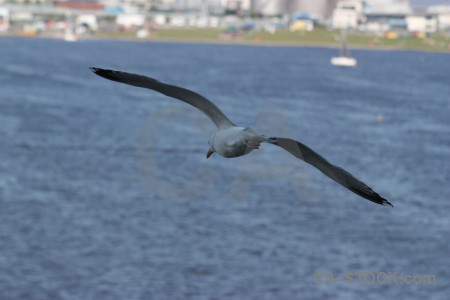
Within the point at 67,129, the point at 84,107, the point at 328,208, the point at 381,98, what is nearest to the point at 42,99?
the point at 84,107

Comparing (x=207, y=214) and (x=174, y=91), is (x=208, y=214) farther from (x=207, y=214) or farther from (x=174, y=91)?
(x=174, y=91)

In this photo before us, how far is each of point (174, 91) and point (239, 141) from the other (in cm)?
148

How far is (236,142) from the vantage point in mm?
13680

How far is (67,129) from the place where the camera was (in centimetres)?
13250

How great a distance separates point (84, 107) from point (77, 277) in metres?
98.1

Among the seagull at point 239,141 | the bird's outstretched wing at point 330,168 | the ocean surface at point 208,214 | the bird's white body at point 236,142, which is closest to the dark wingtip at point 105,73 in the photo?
the seagull at point 239,141

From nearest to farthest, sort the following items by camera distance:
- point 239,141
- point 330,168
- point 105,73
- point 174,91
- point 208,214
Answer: point 330,168
point 239,141
point 174,91
point 105,73
point 208,214

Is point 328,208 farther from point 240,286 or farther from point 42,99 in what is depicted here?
point 42,99

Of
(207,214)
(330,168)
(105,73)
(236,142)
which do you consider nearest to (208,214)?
(207,214)

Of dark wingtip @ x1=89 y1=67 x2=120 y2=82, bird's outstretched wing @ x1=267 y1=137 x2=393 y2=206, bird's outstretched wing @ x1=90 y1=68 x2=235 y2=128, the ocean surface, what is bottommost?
the ocean surface

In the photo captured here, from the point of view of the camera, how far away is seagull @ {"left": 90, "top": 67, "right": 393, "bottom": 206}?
1259 cm

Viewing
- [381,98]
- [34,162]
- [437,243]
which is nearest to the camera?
[437,243]

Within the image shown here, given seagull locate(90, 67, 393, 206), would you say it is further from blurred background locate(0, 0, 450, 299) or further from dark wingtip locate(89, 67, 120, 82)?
blurred background locate(0, 0, 450, 299)

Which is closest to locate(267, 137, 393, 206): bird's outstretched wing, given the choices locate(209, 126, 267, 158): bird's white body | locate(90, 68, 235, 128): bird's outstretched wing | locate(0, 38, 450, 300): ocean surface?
locate(209, 126, 267, 158): bird's white body
